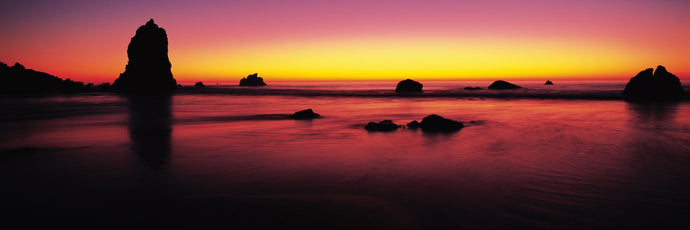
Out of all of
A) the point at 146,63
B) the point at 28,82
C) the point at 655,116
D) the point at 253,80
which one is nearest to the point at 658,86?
the point at 655,116

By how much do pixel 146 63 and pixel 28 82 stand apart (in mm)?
23125

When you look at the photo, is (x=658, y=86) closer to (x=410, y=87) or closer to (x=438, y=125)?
(x=410, y=87)

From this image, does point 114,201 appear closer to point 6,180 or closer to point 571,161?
point 6,180

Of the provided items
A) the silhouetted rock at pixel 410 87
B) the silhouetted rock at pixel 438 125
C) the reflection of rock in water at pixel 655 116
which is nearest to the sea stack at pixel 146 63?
the silhouetted rock at pixel 410 87

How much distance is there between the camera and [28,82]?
71.2m

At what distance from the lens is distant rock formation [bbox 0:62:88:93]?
67456mm

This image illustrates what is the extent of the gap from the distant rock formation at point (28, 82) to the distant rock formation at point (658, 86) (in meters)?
103

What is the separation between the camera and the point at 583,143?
1074 centimetres

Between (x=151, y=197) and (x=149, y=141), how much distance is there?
282 inches

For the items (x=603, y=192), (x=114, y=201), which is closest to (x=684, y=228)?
(x=603, y=192)

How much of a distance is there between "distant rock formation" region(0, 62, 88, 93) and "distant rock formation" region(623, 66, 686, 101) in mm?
103341

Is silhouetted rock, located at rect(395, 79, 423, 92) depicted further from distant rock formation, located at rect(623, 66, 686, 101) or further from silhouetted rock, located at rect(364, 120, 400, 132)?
silhouetted rock, located at rect(364, 120, 400, 132)

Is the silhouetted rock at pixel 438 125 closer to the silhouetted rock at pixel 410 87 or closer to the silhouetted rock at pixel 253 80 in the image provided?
the silhouetted rock at pixel 410 87

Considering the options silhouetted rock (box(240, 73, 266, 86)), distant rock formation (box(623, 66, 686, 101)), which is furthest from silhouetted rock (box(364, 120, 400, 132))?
silhouetted rock (box(240, 73, 266, 86))
